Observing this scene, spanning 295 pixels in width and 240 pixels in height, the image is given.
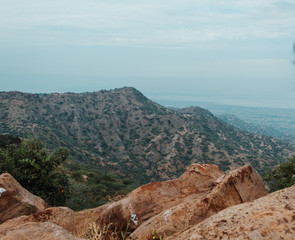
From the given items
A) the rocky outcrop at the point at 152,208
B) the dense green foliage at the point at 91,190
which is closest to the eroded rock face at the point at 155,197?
the rocky outcrop at the point at 152,208

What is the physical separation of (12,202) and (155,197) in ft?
19.0

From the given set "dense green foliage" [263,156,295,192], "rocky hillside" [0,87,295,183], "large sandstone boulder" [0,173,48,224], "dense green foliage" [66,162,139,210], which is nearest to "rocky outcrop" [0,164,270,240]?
"large sandstone boulder" [0,173,48,224]

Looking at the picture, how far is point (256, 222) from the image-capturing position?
13.1 ft

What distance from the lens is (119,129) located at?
87.9 meters

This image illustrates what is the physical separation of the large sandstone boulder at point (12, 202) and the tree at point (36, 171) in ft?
17.0

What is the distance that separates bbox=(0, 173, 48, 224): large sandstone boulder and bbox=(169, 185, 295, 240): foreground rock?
7.49 meters

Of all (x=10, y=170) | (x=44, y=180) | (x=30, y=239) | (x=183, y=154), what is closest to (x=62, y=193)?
(x=44, y=180)

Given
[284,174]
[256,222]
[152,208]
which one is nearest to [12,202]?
[152,208]

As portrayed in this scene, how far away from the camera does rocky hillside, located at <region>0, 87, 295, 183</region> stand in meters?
62.8

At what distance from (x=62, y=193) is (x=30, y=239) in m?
12.5

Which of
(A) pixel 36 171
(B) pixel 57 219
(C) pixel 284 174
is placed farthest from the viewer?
(C) pixel 284 174

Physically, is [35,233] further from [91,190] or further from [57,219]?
[91,190]

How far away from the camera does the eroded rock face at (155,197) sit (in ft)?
28.0

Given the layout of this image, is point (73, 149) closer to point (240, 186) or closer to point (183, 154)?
point (183, 154)
